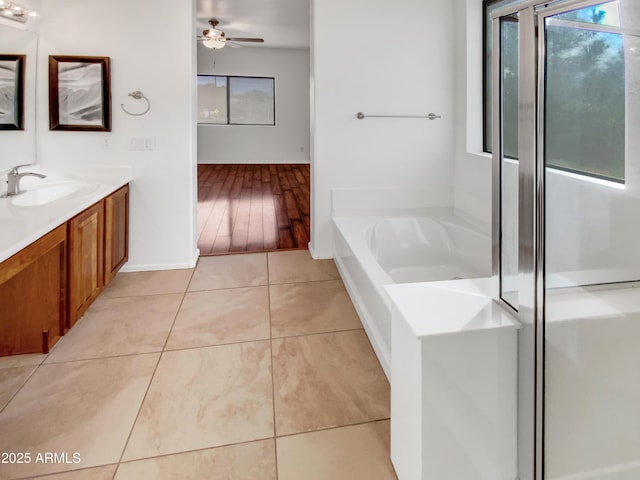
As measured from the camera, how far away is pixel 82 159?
10.2ft

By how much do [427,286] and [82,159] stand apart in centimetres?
287

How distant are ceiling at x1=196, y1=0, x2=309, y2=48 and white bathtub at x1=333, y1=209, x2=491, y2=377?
3.75m

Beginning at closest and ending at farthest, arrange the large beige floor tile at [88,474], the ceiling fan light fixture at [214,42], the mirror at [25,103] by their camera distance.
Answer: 1. the large beige floor tile at [88,474]
2. the mirror at [25,103]
3. the ceiling fan light fixture at [214,42]

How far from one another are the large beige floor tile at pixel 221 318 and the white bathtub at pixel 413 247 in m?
0.63

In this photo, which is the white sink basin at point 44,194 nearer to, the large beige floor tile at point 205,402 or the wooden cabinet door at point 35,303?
the wooden cabinet door at point 35,303

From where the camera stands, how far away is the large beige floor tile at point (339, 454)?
4.55ft

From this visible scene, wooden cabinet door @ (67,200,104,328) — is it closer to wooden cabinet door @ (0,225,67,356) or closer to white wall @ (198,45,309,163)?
wooden cabinet door @ (0,225,67,356)

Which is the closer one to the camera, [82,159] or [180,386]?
[180,386]

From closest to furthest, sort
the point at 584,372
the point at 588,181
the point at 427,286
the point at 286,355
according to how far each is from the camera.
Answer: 1. the point at 584,372
2. the point at 588,181
3. the point at 427,286
4. the point at 286,355

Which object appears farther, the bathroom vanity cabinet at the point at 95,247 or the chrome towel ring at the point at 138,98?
the chrome towel ring at the point at 138,98

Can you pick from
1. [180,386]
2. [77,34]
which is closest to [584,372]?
[180,386]

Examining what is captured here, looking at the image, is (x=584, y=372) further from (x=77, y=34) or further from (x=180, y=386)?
(x=77, y=34)

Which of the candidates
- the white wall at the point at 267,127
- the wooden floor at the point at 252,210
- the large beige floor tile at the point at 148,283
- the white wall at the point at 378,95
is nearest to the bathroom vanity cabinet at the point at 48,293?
the large beige floor tile at the point at 148,283

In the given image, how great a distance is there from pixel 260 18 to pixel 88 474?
21.1 ft
